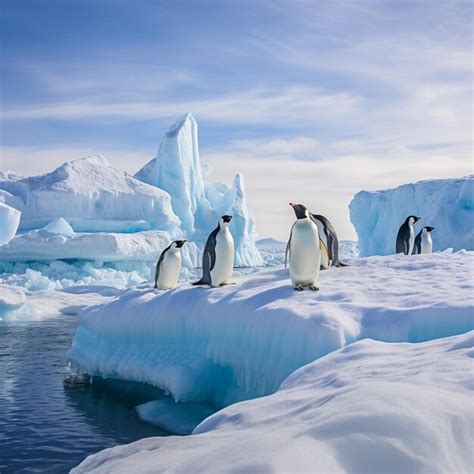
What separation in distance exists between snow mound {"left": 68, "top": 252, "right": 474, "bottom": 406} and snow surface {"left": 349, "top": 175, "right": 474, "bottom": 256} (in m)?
21.7

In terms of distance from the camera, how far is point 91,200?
3297 cm

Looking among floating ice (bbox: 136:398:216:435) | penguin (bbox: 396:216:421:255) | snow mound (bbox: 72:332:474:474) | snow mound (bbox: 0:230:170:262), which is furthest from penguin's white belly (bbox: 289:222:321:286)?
snow mound (bbox: 0:230:170:262)

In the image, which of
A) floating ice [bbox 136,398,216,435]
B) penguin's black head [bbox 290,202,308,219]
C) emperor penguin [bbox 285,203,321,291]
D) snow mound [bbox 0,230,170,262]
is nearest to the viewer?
floating ice [bbox 136,398,216,435]

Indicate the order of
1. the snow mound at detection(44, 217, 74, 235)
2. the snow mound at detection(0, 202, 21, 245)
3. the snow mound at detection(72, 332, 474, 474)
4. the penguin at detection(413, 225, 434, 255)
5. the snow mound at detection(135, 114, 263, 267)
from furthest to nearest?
the snow mound at detection(135, 114, 263, 267), the snow mound at detection(44, 217, 74, 235), the snow mound at detection(0, 202, 21, 245), the penguin at detection(413, 225, 434, 255), the snow mound at detection(72, 332, 474, 474)

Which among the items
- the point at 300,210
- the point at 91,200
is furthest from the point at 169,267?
the point at 91,200

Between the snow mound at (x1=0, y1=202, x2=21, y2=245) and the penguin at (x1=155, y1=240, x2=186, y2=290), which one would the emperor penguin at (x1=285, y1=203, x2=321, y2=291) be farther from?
the snow mound at (x1=0, y1=202, x2=21, y2=245)

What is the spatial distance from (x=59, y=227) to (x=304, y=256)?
2523 centimetres

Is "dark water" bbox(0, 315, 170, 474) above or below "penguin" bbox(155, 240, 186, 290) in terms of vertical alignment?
below

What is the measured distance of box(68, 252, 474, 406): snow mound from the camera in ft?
19.7

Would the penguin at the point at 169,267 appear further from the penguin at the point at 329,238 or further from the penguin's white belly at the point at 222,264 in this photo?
the penguin at the point at 329,238

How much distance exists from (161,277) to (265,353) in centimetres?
535

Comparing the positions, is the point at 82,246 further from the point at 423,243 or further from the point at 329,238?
the point at 329,238

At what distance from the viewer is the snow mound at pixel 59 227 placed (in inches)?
1209

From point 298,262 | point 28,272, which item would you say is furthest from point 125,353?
point 28,272
